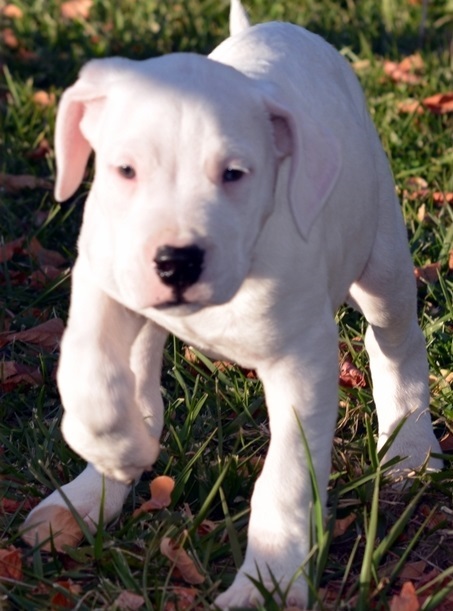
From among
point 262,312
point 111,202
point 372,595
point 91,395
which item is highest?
point 111,202

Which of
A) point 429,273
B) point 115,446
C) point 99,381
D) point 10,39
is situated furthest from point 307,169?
point 10,39

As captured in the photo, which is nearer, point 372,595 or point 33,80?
point 372,595

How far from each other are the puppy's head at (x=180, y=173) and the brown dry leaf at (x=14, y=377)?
1.44 metres

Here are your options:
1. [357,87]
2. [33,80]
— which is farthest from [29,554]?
[33,80]

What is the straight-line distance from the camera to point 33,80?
281 inches

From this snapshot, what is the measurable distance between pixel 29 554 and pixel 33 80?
4270 mm

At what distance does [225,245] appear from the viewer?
275 centimetres

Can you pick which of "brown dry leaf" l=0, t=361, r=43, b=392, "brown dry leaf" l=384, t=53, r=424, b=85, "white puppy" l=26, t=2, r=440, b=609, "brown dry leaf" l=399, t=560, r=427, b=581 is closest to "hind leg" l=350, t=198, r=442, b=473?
"white puppy" l=26, t=2, r=440, b=609

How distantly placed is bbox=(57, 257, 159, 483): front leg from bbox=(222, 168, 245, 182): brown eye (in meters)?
0.53

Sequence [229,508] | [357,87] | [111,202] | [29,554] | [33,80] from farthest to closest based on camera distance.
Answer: [33,80]
[357,87]
[229,508]
[29,554]
[111,202]

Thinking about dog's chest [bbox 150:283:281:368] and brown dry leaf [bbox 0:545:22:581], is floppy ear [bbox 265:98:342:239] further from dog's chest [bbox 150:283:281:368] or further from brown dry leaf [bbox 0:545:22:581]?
brown dry leaf [bbox 0:545:22:581]

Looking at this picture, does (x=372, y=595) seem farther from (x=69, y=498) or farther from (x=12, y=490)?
(x=12, y=490)

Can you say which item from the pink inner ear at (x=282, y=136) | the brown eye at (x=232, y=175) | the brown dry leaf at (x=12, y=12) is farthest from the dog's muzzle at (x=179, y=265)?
the brown dry leaf at (x=12, y=12)

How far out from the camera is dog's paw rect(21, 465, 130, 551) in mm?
3404
